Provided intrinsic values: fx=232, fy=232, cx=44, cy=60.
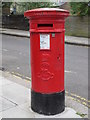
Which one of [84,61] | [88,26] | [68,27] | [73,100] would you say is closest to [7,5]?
[68,27]

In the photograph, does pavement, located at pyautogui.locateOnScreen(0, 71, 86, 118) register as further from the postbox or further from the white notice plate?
the white notice plate

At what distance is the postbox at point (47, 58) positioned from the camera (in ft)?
12.0

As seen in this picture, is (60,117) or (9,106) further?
(9,106)

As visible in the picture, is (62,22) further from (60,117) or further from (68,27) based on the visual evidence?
(68,27)

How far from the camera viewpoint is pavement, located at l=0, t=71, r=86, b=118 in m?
3.90

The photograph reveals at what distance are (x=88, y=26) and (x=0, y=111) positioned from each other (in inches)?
576

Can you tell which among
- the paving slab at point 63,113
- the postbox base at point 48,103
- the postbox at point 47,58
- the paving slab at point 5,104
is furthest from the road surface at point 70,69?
the paving slab at point 5,104

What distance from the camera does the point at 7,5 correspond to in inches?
1045

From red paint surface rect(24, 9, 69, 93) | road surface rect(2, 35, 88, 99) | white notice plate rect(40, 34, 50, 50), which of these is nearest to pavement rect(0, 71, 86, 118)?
red paint surface rect(24, 9, 69, 93)

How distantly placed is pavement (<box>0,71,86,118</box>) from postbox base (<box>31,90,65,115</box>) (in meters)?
0.08

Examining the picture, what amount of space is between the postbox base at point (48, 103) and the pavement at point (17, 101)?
0.27 ft

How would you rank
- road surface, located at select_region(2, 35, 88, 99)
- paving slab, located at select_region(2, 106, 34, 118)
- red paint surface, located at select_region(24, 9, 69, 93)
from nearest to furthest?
red paint surface, located at select_region(24, 9, 69, 93) < paving slab, located at select_region(2, 106, 34, 118) < road surface, located at select_region(2, 35, 88, 99)

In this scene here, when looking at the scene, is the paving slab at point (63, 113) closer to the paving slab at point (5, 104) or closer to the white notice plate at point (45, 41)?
the paving slab at point (5, 104)

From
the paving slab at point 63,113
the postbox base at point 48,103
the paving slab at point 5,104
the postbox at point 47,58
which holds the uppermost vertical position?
the postbox at point 47,58
